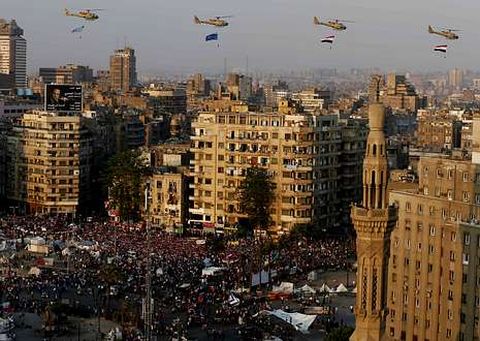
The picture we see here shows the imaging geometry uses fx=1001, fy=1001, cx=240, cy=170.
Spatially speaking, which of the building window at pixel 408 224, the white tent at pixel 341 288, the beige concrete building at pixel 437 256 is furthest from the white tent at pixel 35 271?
the building window at pixel 408 224

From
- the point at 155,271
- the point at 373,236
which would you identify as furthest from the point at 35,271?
the point at 373,236

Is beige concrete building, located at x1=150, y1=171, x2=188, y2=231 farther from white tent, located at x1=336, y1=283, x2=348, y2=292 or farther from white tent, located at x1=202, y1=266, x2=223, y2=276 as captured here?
white tent, located at x1=336, y1=283, x2=348, y2=292

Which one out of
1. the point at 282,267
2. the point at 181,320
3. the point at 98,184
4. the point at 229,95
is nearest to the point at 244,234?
the point at 282,267

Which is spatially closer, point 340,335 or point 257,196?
point 340,335

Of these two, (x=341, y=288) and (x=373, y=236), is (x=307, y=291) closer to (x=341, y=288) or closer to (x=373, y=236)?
(x=341, y=288)

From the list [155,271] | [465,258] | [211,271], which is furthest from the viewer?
[211,271]

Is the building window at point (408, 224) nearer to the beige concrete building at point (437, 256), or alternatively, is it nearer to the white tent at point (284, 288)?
the beige concrete building at point (437, 256)
